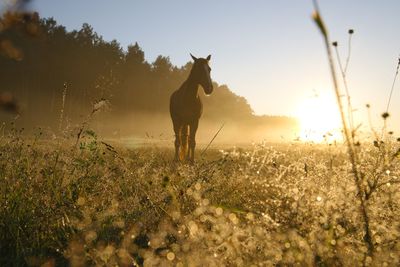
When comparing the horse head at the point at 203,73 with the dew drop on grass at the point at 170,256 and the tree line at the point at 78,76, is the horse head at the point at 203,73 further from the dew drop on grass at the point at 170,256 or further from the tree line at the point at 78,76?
the tree line at the point at 78,76

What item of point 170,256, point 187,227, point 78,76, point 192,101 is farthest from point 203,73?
point 78,76

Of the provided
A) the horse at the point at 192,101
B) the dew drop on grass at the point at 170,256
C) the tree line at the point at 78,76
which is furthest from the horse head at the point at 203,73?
the tree line at the point at 78,76

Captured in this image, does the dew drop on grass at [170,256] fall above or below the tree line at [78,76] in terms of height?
below

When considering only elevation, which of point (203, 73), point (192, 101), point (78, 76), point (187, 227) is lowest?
point (187, 227)

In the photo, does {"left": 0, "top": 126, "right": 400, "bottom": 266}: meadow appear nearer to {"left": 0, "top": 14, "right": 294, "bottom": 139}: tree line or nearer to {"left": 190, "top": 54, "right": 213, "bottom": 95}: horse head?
{"left": 190, "top": 54, "right": 213, "bottom": 95}: horse head

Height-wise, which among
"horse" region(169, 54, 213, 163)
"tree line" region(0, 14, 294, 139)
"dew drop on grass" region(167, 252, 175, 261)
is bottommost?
"dew drop on grass" region(167, 252, 175, 261)

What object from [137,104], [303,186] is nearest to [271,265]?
[303,186]

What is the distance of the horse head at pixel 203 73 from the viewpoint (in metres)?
11.8

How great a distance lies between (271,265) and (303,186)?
1.30 meters

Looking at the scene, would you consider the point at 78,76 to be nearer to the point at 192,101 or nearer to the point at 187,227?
the point at 192,101

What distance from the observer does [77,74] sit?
47.5 metres

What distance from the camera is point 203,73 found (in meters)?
11.9

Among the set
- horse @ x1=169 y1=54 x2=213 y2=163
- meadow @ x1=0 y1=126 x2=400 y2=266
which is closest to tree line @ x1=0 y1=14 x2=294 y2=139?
horse @ x1=169 y1=54 x2=213 y2=163

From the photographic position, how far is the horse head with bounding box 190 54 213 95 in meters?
11.8
